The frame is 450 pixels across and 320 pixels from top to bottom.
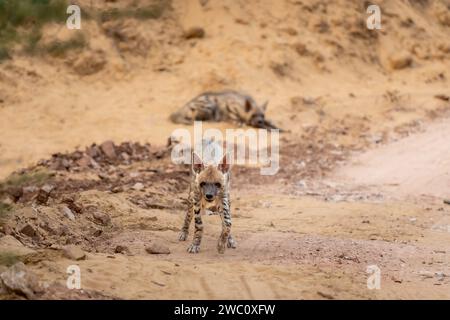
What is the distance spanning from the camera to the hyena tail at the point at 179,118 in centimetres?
1788

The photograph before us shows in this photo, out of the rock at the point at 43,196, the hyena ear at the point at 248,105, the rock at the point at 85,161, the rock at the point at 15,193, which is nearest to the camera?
the rock at the point at 43,196

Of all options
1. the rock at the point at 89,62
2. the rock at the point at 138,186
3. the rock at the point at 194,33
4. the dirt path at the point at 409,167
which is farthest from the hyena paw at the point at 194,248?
the rock at the point at 194,33

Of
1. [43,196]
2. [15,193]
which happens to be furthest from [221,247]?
[15,193]

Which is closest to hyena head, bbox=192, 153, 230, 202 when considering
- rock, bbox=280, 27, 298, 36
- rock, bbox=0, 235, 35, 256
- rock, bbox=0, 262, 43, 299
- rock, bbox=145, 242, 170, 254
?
rock, bbox=145, 242, 170, 254

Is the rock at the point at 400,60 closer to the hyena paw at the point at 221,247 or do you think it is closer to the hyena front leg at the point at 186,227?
the hyena front leg at the point at 186,227

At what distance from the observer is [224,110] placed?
18453 millimetres

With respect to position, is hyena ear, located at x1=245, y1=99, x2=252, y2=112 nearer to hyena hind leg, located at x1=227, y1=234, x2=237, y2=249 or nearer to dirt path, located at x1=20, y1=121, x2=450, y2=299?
dirt path, located at x1=20, y1=121, x2=450, y2=299

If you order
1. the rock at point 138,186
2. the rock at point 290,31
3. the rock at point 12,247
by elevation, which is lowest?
the rock at point 12,247

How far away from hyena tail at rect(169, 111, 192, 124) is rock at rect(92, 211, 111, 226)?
8.26 meters

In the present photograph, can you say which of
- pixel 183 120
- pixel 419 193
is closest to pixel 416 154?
pixel 419 193

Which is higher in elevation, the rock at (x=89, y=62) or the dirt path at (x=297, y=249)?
the rock at (x=89, y=62)

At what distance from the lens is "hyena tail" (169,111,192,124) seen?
17875 mm
